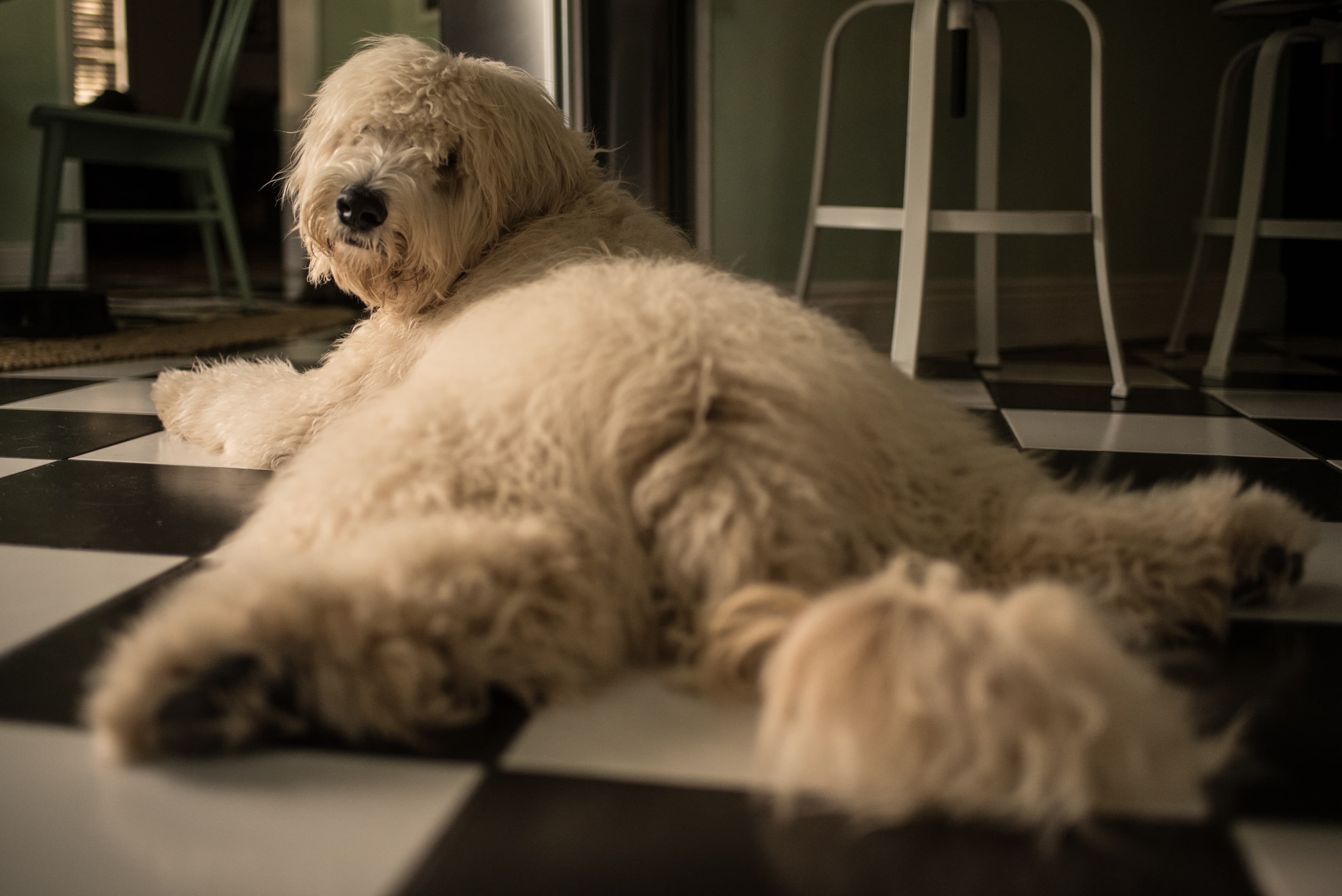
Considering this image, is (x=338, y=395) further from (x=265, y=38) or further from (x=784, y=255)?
(x=265, y=38)

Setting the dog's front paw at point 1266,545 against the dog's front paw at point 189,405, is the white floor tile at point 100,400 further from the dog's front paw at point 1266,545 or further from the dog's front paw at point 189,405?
the dog's front paw at point 1266,545

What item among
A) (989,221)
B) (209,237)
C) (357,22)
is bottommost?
(209,237)

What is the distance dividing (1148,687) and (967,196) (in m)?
2.49

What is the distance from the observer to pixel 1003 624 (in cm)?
58

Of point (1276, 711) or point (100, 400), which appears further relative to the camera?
point (100, 400)

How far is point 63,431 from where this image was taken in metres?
1.67

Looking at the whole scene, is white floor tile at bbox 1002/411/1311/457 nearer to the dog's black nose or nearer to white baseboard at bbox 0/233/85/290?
the dog's black nose

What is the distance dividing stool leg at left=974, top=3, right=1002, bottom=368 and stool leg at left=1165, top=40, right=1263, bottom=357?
21.0 inches

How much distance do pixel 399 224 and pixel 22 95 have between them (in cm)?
452

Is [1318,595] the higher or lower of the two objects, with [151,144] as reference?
lower

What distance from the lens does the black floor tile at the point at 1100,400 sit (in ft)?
6.46

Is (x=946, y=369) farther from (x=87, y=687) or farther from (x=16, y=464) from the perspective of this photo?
(x=87, y=687)

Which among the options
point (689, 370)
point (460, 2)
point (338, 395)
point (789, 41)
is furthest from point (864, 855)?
point (789, 41)

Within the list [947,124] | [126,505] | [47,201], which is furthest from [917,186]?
[47,201]
